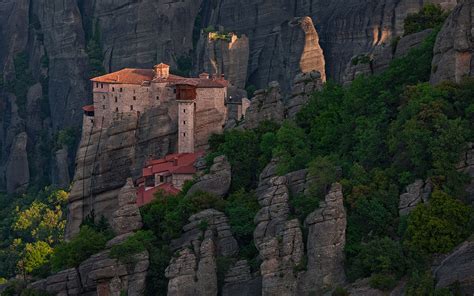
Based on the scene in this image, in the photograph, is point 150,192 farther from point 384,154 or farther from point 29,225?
point 29,225

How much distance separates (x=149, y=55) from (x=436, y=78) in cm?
5428

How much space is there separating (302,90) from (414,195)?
1916cm

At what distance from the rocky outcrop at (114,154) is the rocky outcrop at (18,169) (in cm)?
3246

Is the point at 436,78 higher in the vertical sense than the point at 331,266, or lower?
higher

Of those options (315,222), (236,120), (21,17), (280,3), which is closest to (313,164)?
(315,222)

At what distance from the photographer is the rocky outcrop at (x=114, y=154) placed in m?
108

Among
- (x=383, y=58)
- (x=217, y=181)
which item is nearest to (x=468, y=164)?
(x=383, y=58)

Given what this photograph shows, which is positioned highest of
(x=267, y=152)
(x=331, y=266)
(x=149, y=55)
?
(x=149, y=55)

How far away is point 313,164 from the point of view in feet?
269

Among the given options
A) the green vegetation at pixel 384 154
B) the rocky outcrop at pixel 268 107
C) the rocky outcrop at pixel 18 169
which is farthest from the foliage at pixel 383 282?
the rocky outcrop at pixel 18 169

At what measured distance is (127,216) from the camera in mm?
87562

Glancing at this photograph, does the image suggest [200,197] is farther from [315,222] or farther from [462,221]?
[462,221]

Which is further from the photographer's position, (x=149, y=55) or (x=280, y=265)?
(x=149, y=55)

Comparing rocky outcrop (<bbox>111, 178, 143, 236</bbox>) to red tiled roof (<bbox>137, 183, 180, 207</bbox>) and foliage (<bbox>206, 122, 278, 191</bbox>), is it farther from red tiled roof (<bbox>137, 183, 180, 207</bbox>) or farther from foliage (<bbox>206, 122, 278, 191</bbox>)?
red tiled roof (<bbox>137, 183, 180, 207</bbox>)
